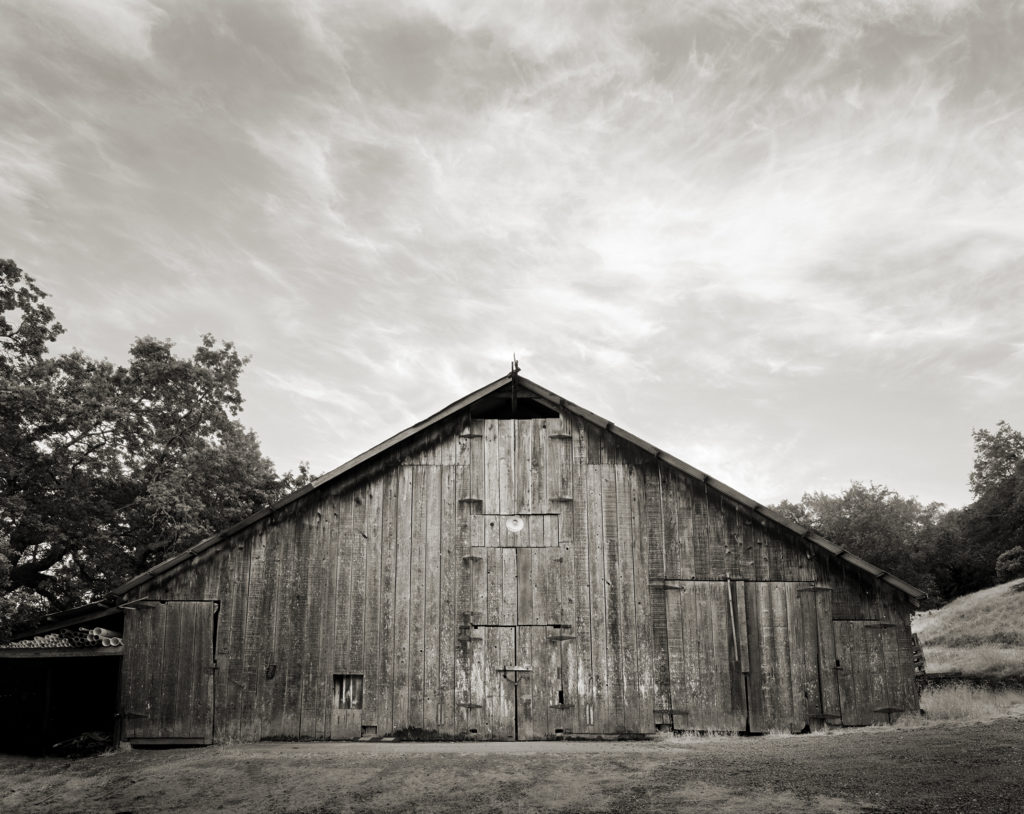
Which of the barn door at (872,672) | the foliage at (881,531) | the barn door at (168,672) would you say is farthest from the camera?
the foliage at (881,531)

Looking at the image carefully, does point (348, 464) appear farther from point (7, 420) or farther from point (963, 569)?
point (963, 569)

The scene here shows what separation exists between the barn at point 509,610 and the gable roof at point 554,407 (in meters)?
0.06

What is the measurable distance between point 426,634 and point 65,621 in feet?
23.0

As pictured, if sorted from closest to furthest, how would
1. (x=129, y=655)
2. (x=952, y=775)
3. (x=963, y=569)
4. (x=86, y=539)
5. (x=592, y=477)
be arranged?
(x=952, y=775) < (x=129, y=655) < (x=592, y=477) < (x=86, y=539) < (x=963, y=569)

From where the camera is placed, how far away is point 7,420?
867 inches

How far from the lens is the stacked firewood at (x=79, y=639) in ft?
50.9

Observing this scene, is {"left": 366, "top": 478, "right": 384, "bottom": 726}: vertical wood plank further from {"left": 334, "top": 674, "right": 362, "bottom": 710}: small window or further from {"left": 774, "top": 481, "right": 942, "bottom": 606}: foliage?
{"left": 774, "top": 481, "right": 942, "bottom": 606}: foliage

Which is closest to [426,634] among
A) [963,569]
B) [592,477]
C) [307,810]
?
[592,477]

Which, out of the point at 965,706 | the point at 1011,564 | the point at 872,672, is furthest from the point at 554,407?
the point at 1011,564

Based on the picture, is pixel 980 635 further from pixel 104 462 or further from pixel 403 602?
pixel 104 462

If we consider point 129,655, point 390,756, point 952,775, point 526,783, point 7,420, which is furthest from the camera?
point 7,420

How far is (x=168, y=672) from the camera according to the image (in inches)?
588

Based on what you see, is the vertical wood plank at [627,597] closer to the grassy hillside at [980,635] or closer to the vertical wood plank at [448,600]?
the vertical wood plank at [448,600]

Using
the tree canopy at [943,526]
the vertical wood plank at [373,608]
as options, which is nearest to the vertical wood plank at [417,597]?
the vertical wood plank at [373,608]
